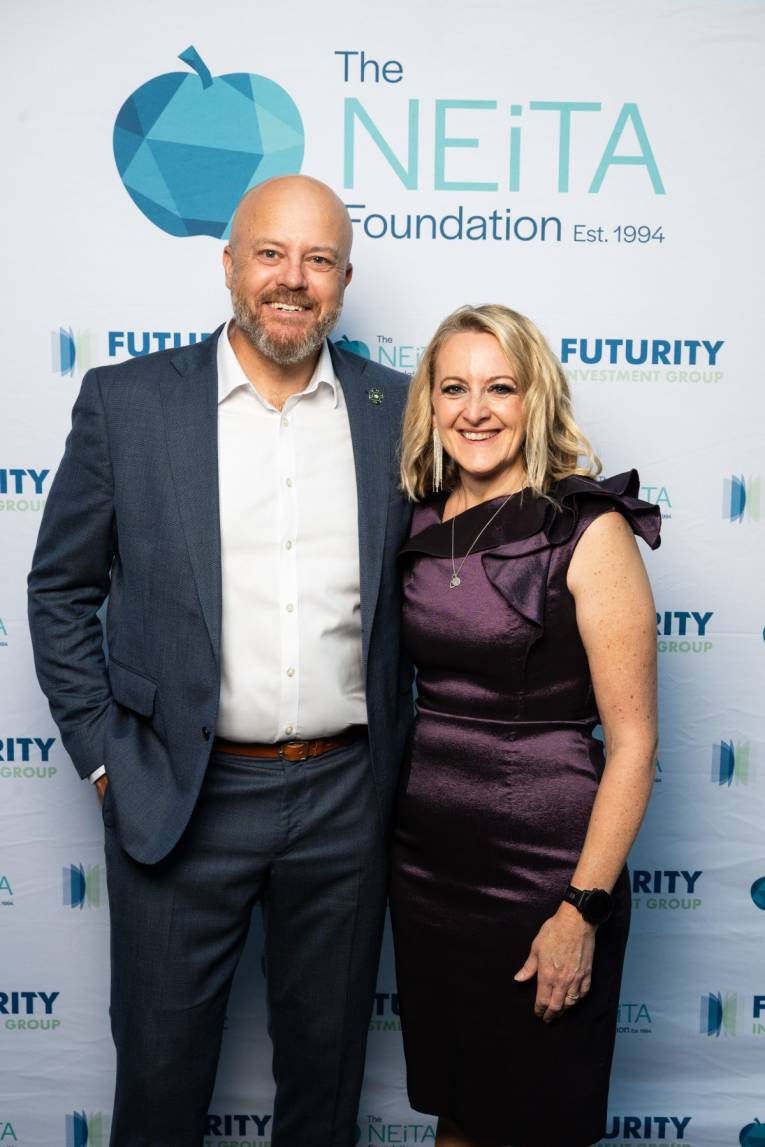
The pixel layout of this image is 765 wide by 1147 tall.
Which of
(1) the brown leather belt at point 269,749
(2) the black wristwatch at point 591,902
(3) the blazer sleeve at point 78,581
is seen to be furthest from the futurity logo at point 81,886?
(2) the black wristwatch at point 591,902

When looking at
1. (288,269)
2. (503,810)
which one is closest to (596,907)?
(503,810)

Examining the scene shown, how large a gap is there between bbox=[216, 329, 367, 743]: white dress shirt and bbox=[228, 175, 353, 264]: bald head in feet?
0.76

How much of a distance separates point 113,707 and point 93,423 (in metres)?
0.48

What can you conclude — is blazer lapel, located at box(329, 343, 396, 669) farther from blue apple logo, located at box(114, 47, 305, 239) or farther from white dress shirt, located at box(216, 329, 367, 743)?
blue apple logo, located at box(114, 47, 305, 239)

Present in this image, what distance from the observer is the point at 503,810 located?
5.32ft

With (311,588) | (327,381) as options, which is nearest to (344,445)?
(327,381)

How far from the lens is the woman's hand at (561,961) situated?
159cm

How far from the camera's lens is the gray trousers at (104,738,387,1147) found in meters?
1.74

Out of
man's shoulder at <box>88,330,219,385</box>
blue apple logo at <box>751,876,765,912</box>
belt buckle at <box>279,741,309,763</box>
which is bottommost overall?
blue apple logo at <box>751,876,765,912</box>

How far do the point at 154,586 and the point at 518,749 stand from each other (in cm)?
63

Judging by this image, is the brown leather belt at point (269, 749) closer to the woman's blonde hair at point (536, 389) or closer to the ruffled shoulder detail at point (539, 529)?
the ruffled shoulder detail at point (539, 529)

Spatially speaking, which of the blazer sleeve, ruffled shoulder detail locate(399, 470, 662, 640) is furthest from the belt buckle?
ruffled shoulder detail locate(399, 470, 662, 640)

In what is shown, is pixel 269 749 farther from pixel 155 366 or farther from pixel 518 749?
pixel 155 366

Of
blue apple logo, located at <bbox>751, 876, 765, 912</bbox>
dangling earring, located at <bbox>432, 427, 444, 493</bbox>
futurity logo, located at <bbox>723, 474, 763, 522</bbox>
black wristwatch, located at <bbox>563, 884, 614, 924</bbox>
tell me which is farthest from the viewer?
blue apple logo, located at <bbox>751, 876, 765, 912</bbox>
